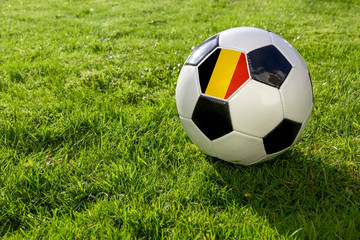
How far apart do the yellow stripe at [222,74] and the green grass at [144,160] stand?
81 cm

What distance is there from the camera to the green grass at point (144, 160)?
2.28 m

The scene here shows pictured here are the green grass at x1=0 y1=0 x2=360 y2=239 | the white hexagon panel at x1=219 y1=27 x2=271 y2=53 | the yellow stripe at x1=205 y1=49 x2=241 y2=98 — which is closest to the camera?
the green grass at x1=0 y1=0 x2=360 y2=239

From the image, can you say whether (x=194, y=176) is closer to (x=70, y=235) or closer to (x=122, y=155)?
(x=122, y=155)

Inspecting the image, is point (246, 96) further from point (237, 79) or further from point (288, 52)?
point (288, 52)

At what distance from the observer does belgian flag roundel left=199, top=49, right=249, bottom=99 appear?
2.38m

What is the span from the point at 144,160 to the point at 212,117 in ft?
2.97

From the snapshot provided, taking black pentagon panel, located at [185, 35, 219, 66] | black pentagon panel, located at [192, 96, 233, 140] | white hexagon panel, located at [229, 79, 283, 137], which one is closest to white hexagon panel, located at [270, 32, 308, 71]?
white hexagon panel, located at [229, 79, 283, 137]

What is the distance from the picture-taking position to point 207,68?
8.18 ft

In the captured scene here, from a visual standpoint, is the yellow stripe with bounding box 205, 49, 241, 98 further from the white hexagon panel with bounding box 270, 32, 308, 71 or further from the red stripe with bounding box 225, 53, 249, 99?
the white hexagon panel with bounding box 270, 32, 308, 71

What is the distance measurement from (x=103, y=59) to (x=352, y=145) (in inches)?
160

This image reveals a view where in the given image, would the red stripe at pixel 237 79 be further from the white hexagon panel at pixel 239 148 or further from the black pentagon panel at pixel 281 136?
the black pentagon panel at pixel 281 136

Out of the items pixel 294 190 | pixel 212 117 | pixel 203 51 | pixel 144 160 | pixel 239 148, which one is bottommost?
pixel 294 190

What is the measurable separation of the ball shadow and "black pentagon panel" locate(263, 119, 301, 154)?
0.33 meters

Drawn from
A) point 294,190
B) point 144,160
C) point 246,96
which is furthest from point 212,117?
point 294,190
